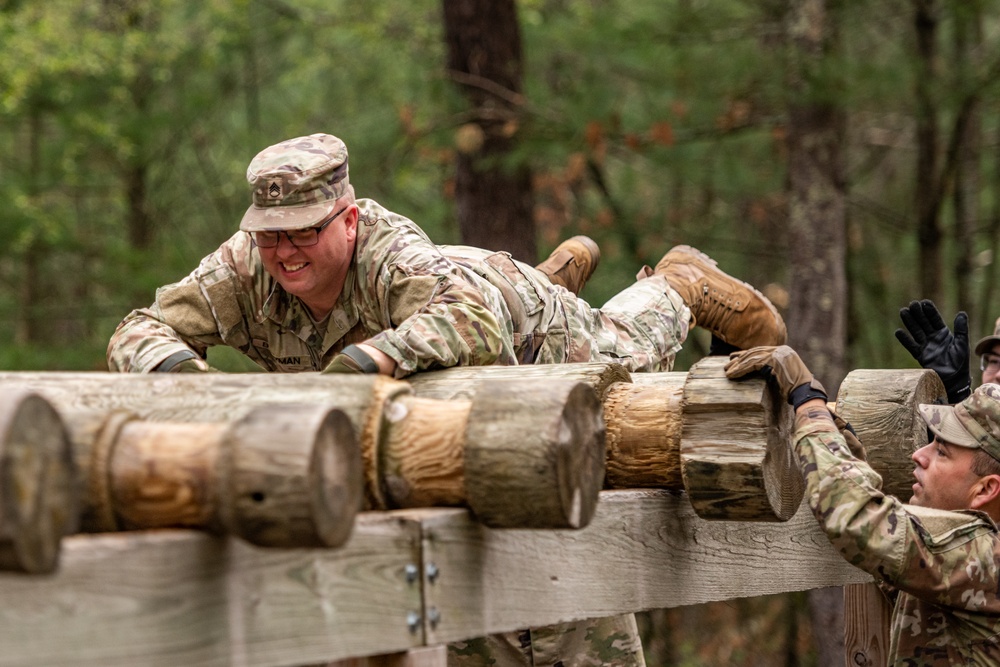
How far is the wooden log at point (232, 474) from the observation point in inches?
79.7

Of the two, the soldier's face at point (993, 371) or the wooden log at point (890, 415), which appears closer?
the wooden log at point (890, 415)

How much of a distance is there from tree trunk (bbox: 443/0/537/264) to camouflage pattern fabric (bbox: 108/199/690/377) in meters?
3.76

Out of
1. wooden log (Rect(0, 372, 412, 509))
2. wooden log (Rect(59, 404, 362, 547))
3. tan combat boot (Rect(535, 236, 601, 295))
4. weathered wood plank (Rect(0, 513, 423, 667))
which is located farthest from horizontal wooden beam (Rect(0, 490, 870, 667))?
A: tan combat boot (Rect(535, 236, 601, 295))

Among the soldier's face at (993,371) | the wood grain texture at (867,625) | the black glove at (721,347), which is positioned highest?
the black glove at (721,347)

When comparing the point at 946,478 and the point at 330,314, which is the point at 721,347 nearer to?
the point at 946,478

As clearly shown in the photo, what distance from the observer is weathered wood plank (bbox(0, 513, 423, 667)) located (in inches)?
73.8

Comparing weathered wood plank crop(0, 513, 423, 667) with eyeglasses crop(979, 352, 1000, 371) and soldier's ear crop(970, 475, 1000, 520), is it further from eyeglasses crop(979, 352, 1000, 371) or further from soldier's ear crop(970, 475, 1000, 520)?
eyeglasses crop(979, 352, 1000, 371)

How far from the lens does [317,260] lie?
12.9 feet

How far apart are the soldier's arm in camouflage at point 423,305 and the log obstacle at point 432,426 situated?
64 cm

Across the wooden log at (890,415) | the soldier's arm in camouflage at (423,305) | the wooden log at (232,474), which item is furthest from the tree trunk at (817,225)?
the wooden log at (232,474)

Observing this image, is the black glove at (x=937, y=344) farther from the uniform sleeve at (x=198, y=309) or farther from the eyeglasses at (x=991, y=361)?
the uniform sleeve at (x=198, y=309)

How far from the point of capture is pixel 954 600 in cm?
339

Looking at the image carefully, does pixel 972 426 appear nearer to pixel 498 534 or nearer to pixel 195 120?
pixel 498 534

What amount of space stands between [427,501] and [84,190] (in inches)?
510
